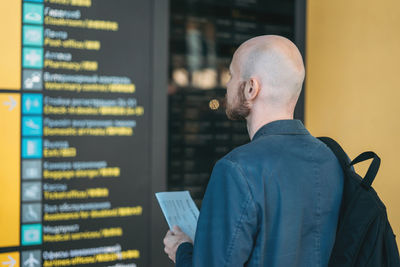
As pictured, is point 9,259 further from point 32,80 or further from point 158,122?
point 158,122

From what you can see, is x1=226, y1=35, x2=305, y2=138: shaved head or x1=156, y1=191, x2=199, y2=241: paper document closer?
x1=226, y1=35, x2=305, y2=138: shaved head

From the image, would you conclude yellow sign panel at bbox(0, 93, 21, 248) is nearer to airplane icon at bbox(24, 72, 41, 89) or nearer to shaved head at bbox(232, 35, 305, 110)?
airplane icon at bbox(24, 72, 41, 89)

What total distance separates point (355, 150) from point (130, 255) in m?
1.46

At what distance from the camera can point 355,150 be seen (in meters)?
2.49

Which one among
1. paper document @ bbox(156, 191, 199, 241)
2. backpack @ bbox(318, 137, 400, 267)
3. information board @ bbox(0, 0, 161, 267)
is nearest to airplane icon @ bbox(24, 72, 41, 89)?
information board @ bbox(0, 0, 161, 267)

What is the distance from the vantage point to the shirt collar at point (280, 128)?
1.07m

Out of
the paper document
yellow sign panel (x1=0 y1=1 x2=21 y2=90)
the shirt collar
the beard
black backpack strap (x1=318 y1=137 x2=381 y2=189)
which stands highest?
yellow sign panel (x1=0 y1=1 x2=21 y2=90)

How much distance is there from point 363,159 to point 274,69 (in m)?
0.34

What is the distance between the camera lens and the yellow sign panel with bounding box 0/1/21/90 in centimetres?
167

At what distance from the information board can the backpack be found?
109 cm

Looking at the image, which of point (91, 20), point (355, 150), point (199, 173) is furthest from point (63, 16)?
point (355, 150)

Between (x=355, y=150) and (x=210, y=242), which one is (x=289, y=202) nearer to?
(x=210, y=242)

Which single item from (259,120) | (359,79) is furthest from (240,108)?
(359,79)

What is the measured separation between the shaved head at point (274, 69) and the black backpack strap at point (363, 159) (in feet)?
0.62
